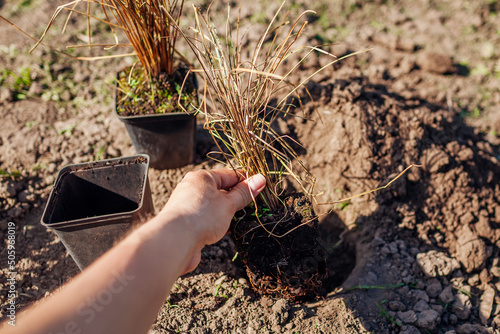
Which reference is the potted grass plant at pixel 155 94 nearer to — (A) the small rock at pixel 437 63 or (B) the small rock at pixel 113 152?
(B) the small rock at pixel 113 152

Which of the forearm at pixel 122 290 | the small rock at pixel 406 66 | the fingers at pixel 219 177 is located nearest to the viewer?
the forearm at pixel 122 290

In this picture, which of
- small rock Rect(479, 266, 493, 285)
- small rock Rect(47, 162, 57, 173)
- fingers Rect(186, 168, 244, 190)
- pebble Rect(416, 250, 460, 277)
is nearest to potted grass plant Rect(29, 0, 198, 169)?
fingers Rect(186, 168, 244, 190)

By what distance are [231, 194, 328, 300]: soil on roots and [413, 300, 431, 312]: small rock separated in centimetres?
49

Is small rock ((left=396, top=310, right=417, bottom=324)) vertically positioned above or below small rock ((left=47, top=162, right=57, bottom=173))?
below

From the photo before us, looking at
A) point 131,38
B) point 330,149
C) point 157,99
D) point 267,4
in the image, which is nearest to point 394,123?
point 330,149

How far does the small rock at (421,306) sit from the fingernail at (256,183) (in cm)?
101

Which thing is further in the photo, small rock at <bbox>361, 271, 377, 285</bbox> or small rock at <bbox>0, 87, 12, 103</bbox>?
small rock at <bbox>0, 87, 12, 103</bbox>

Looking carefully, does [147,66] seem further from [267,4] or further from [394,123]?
[267,4]

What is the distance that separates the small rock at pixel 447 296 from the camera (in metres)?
1.81

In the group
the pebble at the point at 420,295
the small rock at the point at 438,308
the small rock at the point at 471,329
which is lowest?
the small rock at the point at 471,329

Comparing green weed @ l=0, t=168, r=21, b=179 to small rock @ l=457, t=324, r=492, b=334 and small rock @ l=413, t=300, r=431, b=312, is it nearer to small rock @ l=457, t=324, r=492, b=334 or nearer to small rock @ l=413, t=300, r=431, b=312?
small rock @ l=413, t=300, r=431, b=312

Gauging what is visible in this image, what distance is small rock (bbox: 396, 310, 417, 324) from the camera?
1685 millimetres

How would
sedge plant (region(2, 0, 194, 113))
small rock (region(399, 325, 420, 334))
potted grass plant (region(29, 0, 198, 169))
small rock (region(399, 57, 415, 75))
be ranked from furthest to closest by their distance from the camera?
small rock (region(399, 57, 415, 75))
potted grass plant (region(29, 0, 198, 169))
sedge plant (region(2, 0, 194, 113))
small rock (region(399, 325, 420, 334))

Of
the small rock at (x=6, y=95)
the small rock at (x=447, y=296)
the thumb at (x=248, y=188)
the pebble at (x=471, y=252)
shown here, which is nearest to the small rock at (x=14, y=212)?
the small rock at (x=6, y=95)
